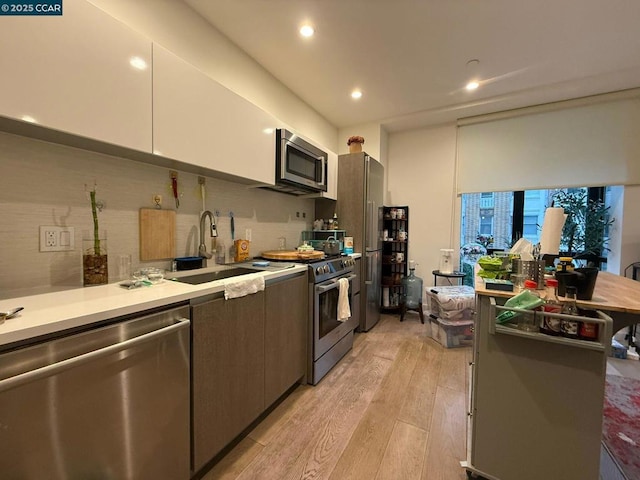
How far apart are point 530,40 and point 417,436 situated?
120 inches

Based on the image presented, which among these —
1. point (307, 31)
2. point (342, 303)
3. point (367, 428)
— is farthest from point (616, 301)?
point (307, 31)

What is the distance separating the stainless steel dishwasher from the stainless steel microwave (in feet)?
4.56

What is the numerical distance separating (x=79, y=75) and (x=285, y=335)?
5.43 ft

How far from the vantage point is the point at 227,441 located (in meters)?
1.34

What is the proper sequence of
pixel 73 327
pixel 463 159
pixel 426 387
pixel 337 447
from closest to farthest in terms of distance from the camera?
pixel 73 327 < pixel 337 447 < pixel 426 387 < pixel 463 159

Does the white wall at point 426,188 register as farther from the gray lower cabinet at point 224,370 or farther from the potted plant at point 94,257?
the potted plant at point 94,257

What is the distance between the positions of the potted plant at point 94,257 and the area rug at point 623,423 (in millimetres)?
2819

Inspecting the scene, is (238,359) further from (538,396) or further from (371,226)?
(371,226)

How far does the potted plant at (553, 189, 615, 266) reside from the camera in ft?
9.86

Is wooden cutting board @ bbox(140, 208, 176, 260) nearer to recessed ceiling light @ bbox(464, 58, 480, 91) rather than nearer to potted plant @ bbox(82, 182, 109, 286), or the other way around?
potted plant @ bbox(82, 182, 109, 286)

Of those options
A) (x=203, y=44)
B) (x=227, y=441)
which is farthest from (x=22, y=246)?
(x=203, y=44)

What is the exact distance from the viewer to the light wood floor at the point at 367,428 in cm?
133

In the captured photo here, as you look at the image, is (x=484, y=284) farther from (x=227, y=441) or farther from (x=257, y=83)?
(x=257, y=83)

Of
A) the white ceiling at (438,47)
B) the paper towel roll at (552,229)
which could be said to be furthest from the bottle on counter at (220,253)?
the paper towel roll at (552,229)
